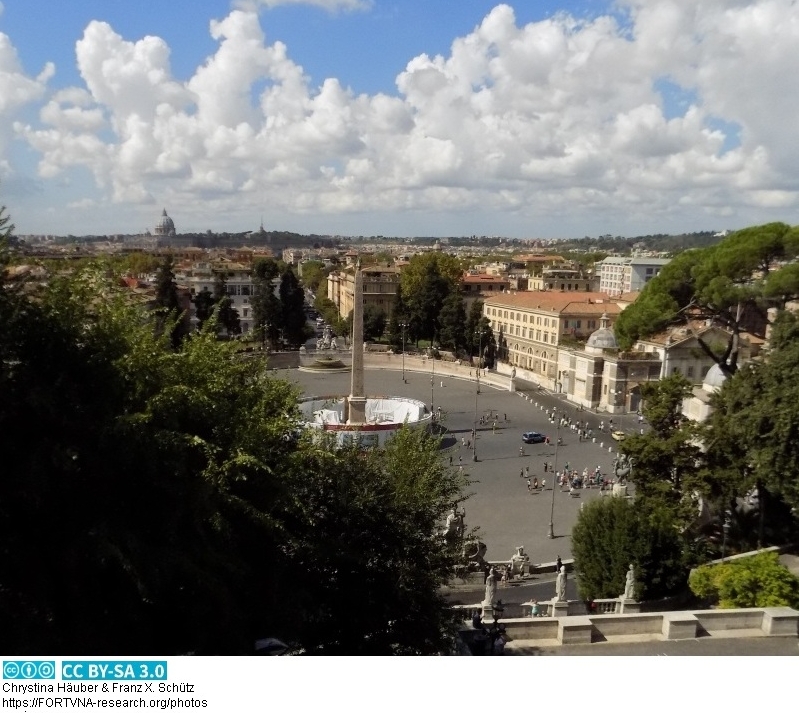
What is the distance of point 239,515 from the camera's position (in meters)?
7.54

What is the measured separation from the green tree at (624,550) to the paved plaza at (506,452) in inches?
143

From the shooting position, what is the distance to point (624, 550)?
1313cm

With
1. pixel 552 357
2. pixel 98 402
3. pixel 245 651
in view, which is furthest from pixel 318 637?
pixel 552 357

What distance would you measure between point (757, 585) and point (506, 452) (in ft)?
64.1

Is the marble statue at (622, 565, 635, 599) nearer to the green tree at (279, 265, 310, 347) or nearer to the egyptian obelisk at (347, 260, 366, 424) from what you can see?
the egyptian obelisk at (347, 260, 366, 424)

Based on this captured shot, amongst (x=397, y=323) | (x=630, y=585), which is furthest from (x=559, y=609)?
(x=397, y=323)

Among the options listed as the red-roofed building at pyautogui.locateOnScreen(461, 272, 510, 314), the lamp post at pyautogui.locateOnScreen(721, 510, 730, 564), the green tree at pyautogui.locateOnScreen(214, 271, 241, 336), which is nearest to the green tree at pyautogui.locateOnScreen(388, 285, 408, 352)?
the red-roofed building at pyautogui.locateOnScreen(461, 272, 510, 314)

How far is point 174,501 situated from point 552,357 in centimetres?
4574

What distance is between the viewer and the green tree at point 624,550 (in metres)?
13.0

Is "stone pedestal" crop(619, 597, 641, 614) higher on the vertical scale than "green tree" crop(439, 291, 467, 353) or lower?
lower

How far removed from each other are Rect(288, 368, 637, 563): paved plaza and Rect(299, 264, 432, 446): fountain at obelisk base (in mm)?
1825

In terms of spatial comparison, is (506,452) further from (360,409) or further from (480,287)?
(480,287)

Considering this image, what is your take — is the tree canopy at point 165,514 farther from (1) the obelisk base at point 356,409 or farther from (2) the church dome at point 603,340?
(2) the church dome at point 603,340

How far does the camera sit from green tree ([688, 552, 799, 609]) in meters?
10.3
